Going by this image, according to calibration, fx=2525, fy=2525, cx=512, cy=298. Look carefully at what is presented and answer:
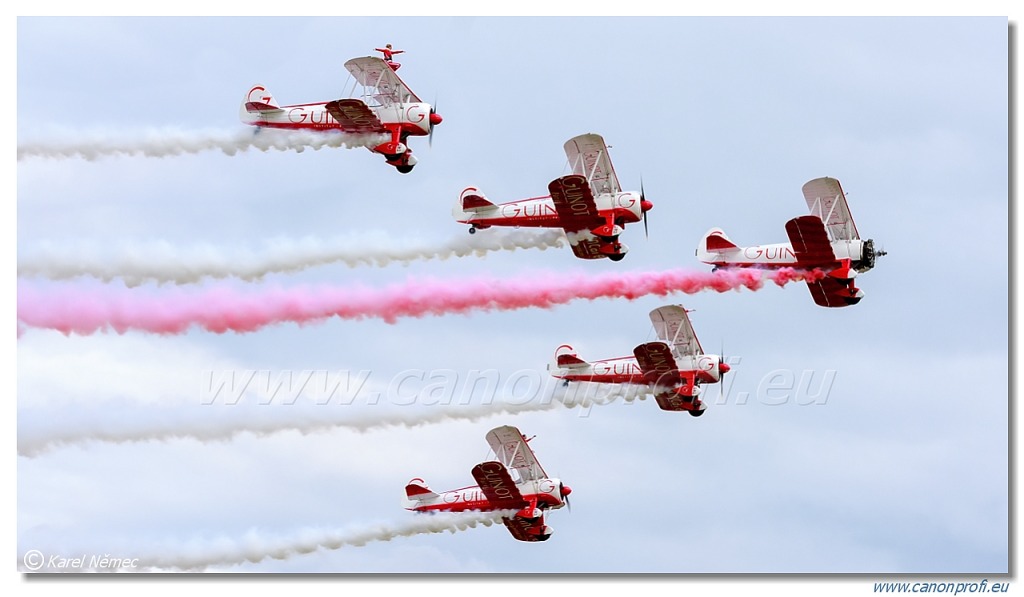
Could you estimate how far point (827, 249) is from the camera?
225 ft

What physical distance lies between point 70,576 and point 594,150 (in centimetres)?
1818

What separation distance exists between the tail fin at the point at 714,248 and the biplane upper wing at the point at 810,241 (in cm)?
246

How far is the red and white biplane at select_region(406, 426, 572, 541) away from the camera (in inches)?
2817

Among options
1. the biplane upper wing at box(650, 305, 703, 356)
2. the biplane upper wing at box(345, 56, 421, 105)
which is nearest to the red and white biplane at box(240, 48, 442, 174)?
the biplane upper wing at box(345, 56, 421, 105)

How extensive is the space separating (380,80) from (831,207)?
12.9 meters

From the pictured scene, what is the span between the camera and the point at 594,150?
6912cm

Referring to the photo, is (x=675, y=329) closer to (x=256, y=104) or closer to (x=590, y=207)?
(x=590, y=207)

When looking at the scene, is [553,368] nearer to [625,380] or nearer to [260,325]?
[625,380]

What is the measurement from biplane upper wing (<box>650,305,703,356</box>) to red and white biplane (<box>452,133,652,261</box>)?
254cm

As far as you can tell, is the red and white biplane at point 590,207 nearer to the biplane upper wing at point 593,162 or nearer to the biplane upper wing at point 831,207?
the biplane upper wing at point 593,162

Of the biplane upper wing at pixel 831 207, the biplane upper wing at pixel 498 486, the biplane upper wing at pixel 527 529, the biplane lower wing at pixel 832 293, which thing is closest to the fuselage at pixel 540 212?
the biplane upper wing at pixel 831 207

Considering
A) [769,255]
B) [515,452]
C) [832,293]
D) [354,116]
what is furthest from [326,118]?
[832,293]

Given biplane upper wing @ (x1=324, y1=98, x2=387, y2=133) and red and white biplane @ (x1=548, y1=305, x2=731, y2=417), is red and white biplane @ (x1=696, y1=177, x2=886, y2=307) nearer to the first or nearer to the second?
red and white biplane @ (x1=548, y1=305, x2=731, y2=417)

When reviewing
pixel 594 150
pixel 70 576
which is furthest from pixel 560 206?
pixel 70 576
